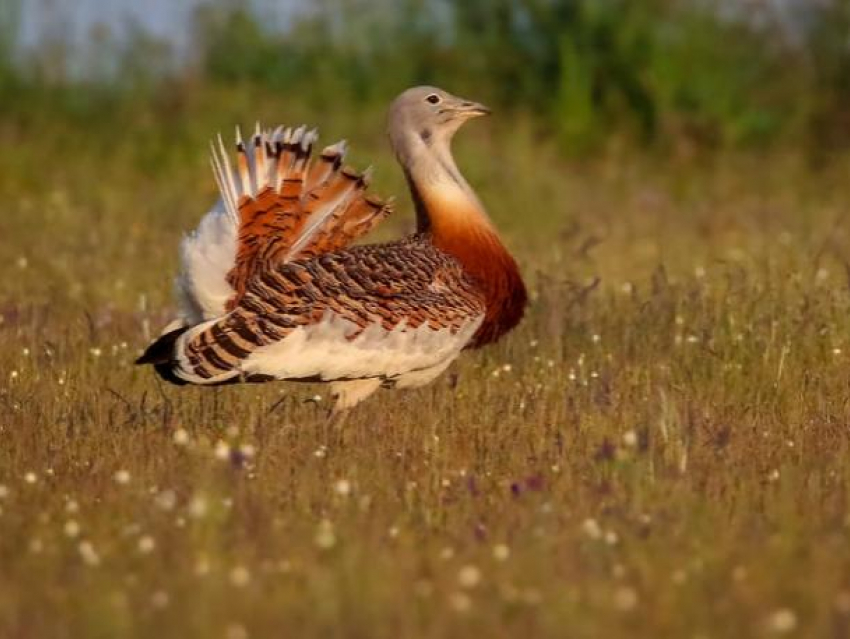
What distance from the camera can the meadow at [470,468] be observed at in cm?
373

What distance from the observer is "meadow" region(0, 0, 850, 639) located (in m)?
3.73

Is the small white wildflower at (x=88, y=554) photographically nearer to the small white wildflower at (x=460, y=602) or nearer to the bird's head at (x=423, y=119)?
the small white wildflower at (x=460, y=602)

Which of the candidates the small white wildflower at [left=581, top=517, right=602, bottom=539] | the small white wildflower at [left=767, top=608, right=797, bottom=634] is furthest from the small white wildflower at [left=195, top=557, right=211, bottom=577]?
the small white wildflower at [left=767, top=608, right=797, bottom=634]

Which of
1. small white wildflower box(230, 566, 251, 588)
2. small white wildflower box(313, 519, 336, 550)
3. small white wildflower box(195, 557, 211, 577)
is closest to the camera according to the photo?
small white wildflower box(230, 566, 251, 588)

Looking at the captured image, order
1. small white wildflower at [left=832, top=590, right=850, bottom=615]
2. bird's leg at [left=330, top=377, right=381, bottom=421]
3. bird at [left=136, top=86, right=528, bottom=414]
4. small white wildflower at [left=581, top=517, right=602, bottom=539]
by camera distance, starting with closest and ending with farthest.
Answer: small white wildflower at [left=832, top=590, right=850, bottom=615] → small white wildflower at [left=581, top=517, right=602, bottom=539] → bird at [left=136, top=86, right=528, bottom=414] → bird's leg at [left=330, top=377, right=381, bottom=421]

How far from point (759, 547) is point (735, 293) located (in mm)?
3458

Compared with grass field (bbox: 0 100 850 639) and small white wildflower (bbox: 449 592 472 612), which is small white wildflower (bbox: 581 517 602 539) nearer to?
grass field (bbox: 0 100 850 639)

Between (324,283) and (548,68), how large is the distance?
25.8 feet

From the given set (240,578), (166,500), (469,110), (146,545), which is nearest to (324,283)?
(469,110)

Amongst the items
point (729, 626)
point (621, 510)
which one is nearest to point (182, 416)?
point (621, 510)

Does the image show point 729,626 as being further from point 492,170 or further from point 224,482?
point 492,170

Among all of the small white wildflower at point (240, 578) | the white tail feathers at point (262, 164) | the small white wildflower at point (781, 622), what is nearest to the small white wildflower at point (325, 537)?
the small white wildflower at point (240, 578)

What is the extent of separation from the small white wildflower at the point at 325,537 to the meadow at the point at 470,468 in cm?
1

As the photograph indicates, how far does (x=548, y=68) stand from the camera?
13.3m
